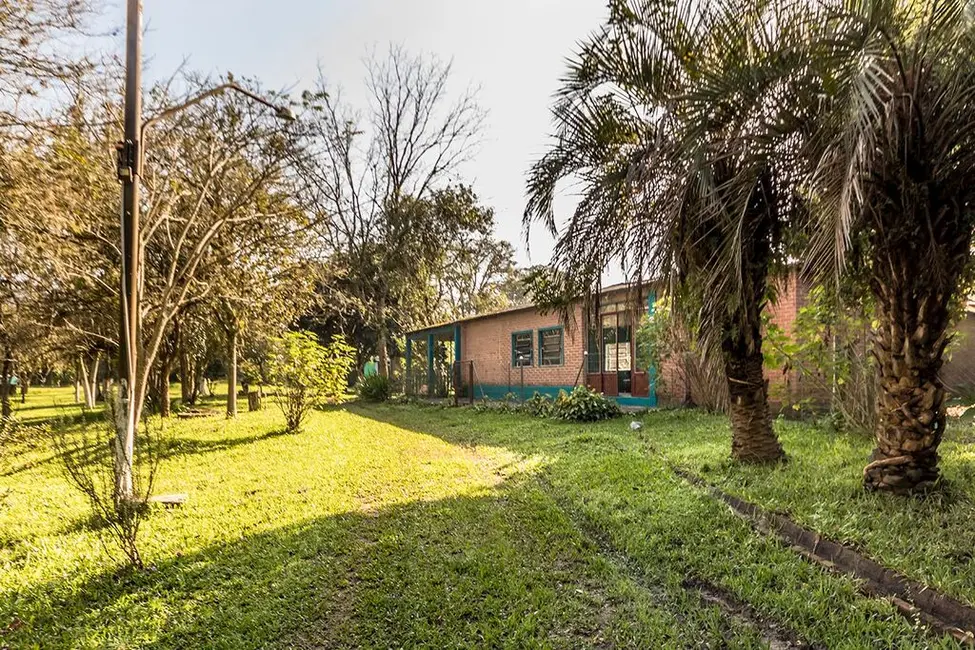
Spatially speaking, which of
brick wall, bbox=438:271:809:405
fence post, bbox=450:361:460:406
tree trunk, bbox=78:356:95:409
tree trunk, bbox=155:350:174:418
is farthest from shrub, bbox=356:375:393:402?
tree trunk, bbox=78:356:95:409

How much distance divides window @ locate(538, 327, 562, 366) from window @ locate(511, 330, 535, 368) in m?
0.47

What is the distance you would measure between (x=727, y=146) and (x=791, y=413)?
23.4 feet

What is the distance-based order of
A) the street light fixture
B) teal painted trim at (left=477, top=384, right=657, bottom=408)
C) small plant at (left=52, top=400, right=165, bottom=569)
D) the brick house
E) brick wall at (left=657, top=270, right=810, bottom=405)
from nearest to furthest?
1. small plant at (left=52, top=400, right=165, bottom=569)
2. the street light fixture
3. brick wall at (left=657, top=270, right=810, bottom=405)
4. the brick house
5. teal painted trim at (left=477, top=384, right=657, bottom=408)

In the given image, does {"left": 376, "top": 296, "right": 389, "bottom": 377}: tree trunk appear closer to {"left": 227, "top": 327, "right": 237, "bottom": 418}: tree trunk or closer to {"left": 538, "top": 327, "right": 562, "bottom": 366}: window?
{"left": 227, "top": 327, "right": 237, "bottom": 418}: tree trunk

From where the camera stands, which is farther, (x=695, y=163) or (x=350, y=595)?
(x=695, y=163)

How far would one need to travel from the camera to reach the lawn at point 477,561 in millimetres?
2986

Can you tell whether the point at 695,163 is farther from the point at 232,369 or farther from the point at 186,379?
the point at 186,379

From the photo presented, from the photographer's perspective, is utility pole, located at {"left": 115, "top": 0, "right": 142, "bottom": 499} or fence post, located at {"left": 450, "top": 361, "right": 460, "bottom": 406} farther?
fence post, located at {"left": 450, "top": 361, "right": 460, "bottom": 406}

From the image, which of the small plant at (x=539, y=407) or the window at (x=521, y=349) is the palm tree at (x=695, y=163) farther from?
the window at (x=521, y=349)

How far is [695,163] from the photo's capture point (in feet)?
15.5

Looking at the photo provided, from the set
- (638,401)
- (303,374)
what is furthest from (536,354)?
(303,374)

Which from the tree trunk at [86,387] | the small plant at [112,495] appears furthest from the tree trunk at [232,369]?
the small plant at [112,495]

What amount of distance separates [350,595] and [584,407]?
8871 mm

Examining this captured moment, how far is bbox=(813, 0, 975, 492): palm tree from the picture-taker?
356 centimetres
